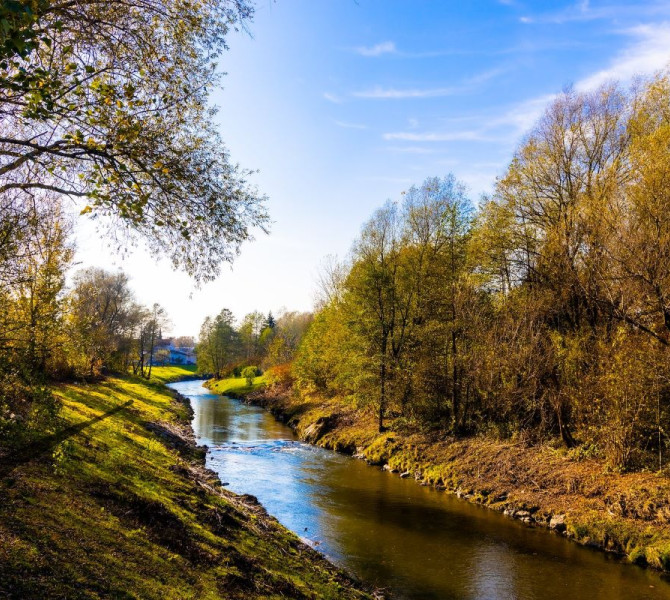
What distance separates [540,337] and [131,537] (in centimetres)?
1937

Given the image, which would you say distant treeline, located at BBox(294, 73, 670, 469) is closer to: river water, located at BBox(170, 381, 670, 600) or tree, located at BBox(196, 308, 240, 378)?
river water, located at BBox(170, 381, 670, 600)

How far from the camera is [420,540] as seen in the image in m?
15.8

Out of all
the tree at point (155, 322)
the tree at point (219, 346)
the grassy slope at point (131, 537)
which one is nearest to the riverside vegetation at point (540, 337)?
the grassy slope at point (131, 537)

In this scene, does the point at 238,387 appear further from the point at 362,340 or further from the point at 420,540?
the point at 420,540

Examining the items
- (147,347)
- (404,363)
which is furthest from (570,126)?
(147,347)

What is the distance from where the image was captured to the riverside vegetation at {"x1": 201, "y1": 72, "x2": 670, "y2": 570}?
16.6m

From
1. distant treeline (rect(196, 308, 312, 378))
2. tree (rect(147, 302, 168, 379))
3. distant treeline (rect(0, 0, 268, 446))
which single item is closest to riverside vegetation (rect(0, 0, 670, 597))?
distant treeline (rect(0, 0, 268, 446))

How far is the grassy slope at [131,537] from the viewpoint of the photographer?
22.1 feet

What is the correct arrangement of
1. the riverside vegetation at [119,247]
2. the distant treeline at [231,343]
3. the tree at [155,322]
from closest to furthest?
the riverside vegetation at [119,247] < the tree at [155,322] < the distant treeline at [231,343]

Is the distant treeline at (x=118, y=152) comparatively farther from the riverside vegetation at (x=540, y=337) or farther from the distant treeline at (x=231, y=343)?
the distant treeline at (x=231, y=343)

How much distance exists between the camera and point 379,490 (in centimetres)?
2184

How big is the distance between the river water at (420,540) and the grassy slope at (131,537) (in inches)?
84.1

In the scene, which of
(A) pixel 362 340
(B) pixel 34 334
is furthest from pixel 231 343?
(B) pixel 34 334

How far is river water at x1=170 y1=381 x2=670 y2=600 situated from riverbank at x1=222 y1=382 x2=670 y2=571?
0.71m
